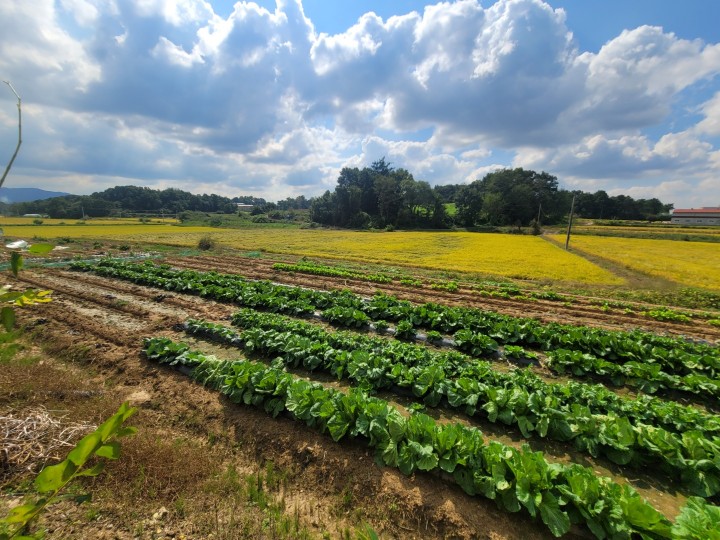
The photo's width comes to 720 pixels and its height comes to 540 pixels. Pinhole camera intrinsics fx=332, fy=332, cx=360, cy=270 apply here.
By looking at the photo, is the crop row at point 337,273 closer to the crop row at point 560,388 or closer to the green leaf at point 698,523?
the crop row at point 560,388

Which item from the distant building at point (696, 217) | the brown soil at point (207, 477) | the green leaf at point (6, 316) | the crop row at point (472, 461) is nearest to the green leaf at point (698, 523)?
the crop row at point (472, 461)

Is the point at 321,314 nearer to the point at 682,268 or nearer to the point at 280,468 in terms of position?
the point at 280,468

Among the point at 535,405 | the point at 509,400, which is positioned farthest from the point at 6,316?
the point at 535,405

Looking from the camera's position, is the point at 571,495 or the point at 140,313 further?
the point at 140,313

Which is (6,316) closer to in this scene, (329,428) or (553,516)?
(329,428)

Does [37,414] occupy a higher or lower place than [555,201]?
lower

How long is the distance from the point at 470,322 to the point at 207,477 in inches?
353

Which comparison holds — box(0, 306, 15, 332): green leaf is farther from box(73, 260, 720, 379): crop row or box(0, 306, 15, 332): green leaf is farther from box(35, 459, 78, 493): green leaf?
box(73, 260, 720, 379): crop row

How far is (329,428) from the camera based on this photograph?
19.2 feet

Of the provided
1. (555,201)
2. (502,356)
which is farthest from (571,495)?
(555,201)

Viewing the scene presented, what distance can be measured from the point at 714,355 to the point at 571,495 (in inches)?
332

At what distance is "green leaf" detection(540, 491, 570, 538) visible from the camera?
425 centimetres

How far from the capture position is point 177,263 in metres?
26.0

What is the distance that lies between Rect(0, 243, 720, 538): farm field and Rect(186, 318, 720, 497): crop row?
49 millimetres
